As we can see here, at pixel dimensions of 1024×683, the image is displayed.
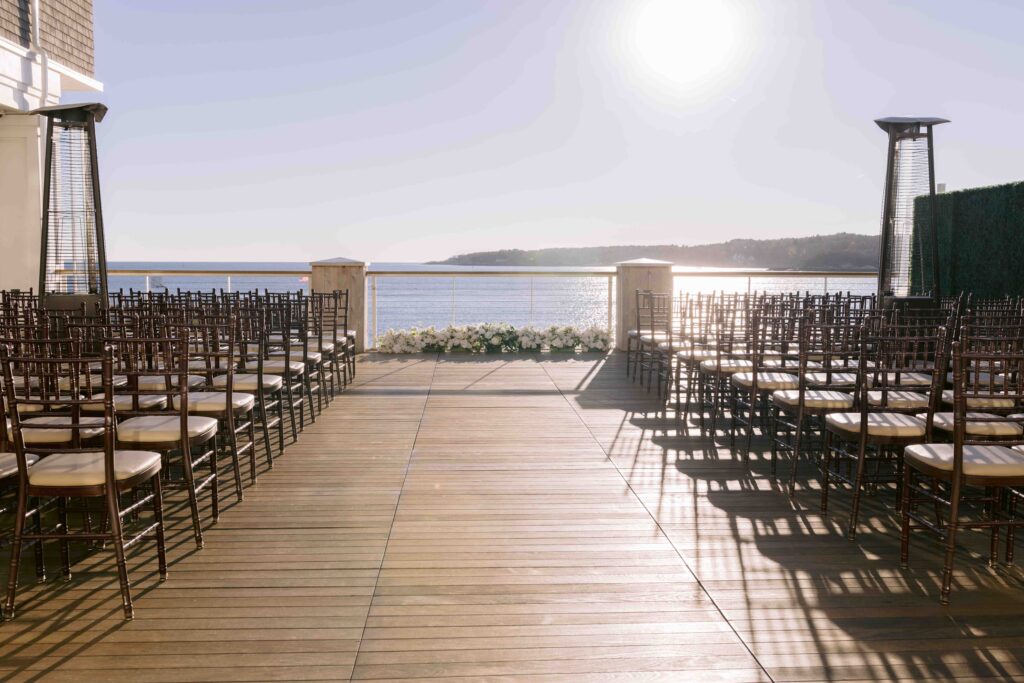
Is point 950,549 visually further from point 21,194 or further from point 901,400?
point 21,194

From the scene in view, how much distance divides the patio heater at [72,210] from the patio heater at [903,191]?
8007mm

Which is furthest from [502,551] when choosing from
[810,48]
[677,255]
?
[677,255]

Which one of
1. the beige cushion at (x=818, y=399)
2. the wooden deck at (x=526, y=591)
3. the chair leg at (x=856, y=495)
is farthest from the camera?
the beige cushion at (x=818, y=399)

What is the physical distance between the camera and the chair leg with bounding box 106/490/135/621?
2734 mm

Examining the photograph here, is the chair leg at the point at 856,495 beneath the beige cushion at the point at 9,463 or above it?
beneath

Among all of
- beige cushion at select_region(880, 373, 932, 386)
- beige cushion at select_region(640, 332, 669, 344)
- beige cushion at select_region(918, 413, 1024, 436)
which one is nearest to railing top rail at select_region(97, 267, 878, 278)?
beige cushion at select_region(640, 332, 669, 344)

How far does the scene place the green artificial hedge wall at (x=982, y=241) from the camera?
8.27 meters

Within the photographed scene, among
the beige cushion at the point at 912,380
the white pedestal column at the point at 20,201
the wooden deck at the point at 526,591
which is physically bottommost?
the wooden deck at the point at 526,591

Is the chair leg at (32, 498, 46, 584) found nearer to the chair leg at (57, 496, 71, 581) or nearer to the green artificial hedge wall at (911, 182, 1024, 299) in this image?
the chair leg at (57, 496, 71, 581)

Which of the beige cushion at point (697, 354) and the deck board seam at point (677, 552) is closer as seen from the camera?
the deck board seam at point (677, 552)

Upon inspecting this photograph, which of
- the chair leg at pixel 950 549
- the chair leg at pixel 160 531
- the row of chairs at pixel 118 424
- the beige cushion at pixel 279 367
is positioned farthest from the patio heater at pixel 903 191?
the chair leg at pixel 160 531

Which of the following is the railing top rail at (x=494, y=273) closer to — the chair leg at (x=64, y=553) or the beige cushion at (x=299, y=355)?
the beige cushion at (x=299, y=355)

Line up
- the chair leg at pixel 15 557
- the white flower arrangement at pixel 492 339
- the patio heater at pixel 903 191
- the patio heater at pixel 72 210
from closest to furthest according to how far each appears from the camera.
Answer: the chair leg at pixel 15 557 → the patio heater at pixel 72 210 → the patio heater at pixel 903 191 → the white flower arrangement at pixel 492 339

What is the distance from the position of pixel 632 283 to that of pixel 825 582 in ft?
27.4
